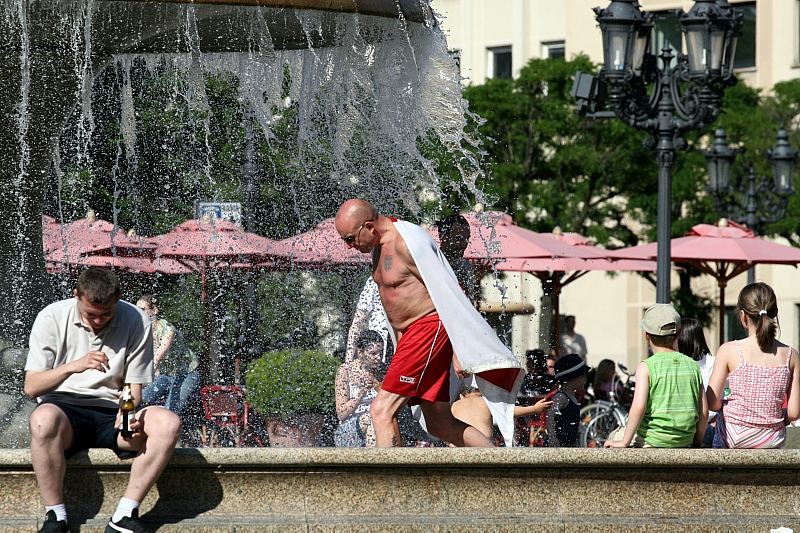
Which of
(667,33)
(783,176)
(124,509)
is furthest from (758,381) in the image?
(667,33)

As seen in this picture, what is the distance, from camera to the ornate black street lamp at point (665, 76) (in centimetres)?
1367

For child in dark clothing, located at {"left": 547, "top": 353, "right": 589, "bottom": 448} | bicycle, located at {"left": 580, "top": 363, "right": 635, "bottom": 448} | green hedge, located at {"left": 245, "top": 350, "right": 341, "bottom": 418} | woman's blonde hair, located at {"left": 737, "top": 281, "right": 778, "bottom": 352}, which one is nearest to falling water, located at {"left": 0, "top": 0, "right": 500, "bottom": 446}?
child in dark clothing, located at {"left": 547, "top": 353, "right": 589, "bottom": 448}

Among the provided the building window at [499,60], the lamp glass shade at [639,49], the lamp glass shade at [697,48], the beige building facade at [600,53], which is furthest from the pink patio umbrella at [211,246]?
the building window at [499,60]

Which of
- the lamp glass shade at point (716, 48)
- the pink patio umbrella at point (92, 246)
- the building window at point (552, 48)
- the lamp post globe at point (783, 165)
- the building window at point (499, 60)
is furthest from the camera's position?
the building window at point (499, 60)

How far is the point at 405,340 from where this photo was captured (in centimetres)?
748

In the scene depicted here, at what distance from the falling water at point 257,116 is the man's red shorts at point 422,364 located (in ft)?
6.20

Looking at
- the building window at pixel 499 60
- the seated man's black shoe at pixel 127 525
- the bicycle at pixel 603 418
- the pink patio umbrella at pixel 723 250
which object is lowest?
the bicycle at pixel 603 418

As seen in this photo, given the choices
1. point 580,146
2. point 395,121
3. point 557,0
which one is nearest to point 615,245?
point 580,146

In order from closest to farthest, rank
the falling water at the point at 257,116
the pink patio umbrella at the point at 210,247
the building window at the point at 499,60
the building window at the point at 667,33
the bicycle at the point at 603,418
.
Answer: the falling water at the point at 257,116 < the bicycle at the point at 603,418 < the pink patio umbrella at the point at 210,247 < the building window at the point at 667,33 < the building window at the point at 499,60

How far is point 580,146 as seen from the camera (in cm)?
2988

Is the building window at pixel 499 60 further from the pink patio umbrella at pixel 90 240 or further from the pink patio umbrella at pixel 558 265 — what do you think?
the pink patio umbrella at pixel 90 240

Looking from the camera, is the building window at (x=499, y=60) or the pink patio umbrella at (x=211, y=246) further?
the building window at (x=499, y=60)

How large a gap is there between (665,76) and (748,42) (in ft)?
77.1

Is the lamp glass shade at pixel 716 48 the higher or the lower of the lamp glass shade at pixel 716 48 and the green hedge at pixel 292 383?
the higher
